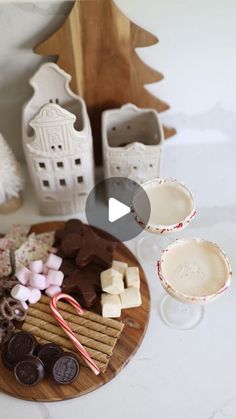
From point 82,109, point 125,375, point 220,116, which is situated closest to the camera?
point 125,375

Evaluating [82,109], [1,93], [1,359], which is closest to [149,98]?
[82,109]

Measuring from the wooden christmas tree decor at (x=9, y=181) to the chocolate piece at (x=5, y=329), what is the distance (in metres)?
0.27

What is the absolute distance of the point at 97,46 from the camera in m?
0.92

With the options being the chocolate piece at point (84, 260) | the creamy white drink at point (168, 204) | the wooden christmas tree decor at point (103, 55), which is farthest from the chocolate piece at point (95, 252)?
the wooden christmas tree decor at point (103, 55)

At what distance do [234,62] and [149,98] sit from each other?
0.60 feet

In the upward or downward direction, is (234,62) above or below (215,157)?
above

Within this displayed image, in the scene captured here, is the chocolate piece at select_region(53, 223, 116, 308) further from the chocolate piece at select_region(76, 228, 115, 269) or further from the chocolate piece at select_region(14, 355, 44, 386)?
the chocolate piece at select_region(14, 355, 44, 386)

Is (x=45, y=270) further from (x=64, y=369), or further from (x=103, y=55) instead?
(x=103, y=55)

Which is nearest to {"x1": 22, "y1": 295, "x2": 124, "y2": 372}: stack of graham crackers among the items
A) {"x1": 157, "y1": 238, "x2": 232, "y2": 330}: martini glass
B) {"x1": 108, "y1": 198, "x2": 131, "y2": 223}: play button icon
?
{"x1": 157, "y1": 238, "x2": 232, "y2": 330}: martini glass

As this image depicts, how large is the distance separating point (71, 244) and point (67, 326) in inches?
6.0

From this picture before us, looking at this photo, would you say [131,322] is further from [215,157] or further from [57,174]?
[215,157]

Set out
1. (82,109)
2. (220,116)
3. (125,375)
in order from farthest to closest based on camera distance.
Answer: (220,116), (82,109), (125,375)

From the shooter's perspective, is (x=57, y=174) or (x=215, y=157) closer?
(x=57, y=174)

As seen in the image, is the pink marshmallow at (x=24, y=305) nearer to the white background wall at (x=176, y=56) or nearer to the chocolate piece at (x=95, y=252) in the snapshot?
the chocolate piece at (x=95, y=252)
